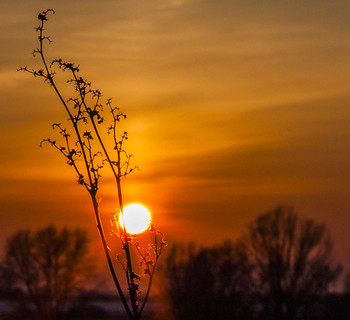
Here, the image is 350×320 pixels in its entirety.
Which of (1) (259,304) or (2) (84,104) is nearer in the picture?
(2) (84,104)

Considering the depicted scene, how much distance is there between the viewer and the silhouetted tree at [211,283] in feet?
154

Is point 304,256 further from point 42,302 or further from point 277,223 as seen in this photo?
point 42,302

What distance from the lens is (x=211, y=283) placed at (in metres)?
48.7

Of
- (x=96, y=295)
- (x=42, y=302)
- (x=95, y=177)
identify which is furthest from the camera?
(x=42, y=302)

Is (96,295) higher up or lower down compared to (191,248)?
lower down

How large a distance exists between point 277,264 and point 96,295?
42.3 feet

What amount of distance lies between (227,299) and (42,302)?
38.3ft

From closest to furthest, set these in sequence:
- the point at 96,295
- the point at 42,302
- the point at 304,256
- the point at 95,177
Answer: the point at 95,177
the point at 96,295
the point at 42,302
the point at 304,256

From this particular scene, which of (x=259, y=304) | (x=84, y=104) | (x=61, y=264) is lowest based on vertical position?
(x=84, y=104)

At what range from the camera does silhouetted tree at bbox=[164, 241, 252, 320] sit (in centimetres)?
4697

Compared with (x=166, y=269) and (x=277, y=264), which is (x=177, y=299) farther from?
(x=277, y=264)

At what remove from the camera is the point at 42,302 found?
4825 cm

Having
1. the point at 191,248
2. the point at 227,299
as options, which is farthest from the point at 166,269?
the point at 227,299

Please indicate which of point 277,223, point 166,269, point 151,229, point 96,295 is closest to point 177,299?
point 166,269
